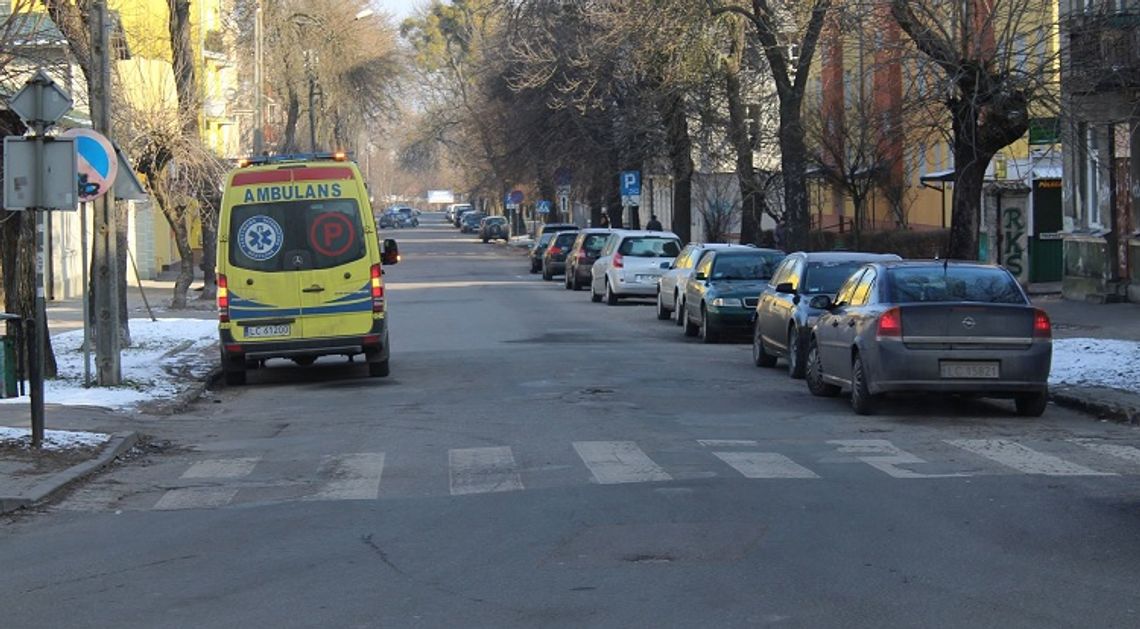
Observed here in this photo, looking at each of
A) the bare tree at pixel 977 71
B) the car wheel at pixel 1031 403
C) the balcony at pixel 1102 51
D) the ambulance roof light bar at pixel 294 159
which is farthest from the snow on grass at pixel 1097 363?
the ambulance roof light bar at pixel 294 159

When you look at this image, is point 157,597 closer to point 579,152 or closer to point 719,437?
point 719,437

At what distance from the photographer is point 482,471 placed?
37.8 feet

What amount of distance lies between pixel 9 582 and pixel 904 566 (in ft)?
15.0

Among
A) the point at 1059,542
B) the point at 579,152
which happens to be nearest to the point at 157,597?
the point at 1059,542

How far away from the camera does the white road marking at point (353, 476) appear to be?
10.6m

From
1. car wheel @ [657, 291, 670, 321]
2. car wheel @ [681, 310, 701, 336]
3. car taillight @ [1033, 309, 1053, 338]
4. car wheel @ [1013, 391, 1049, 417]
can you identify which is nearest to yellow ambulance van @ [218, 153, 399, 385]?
car wheel @ [1013, 391, 1049, 417]

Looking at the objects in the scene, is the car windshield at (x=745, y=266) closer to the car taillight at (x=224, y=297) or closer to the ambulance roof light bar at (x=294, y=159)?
the ambulance roof light bar at (x=294, y=159)

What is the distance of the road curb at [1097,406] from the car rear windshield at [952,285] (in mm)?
1400

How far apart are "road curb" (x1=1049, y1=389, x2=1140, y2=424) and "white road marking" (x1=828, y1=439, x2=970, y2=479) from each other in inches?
118

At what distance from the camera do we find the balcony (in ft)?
71.4

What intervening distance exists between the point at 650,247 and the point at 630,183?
38.7 feet

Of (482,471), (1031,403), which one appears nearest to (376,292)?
(482,471)

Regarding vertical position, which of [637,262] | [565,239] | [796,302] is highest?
[565,239]

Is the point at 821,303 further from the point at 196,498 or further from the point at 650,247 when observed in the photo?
the point at 650,247
